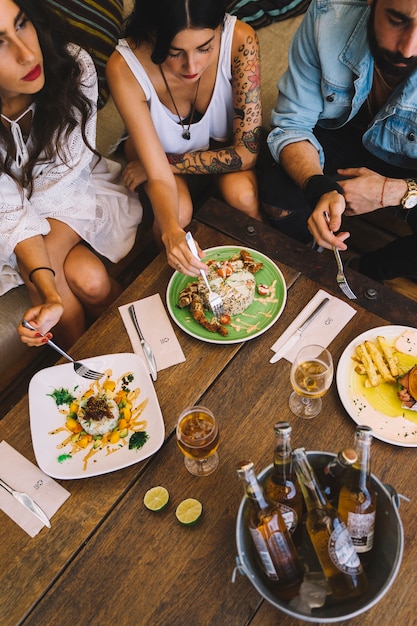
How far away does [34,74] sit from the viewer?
1.52m

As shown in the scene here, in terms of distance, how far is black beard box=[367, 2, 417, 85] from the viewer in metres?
1.59

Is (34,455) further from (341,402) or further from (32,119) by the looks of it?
(32,119)

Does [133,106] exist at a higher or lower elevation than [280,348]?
higher

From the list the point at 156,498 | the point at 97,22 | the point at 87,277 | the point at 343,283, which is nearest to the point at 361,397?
the point at 343,283

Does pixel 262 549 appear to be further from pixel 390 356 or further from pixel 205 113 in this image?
pixel 205 113

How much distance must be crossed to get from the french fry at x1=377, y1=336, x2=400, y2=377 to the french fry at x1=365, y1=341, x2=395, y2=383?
1cm

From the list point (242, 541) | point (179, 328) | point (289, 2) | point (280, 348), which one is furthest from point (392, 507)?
point (289, 2)

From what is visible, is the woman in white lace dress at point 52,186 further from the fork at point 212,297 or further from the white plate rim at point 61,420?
the fork at point 212,297

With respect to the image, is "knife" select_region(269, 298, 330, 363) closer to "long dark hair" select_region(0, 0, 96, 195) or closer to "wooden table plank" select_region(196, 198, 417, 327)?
"wooden table plank" select_region(196, 198, 417, 327)

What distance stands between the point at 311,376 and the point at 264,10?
2068 millimetres

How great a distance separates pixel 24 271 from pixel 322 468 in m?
1.26

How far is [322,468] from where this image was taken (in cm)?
104

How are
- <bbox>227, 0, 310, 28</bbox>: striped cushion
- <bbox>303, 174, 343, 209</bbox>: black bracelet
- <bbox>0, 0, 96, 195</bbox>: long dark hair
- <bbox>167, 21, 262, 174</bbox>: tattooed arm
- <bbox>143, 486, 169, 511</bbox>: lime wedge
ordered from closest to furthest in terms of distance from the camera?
<bbox>143, 486, 169, 511</bbox>: lime wedge, <bbox>0, 0, 96, 195</bbox>: long dark hair, <bbox>303, 174, 343, 209</bbox>: black bracelet, <bbox>167, 21, 262, 174</bbox>: tattooed arm, <bbox>227, 0, 310, 28</bbox>: striped cushion

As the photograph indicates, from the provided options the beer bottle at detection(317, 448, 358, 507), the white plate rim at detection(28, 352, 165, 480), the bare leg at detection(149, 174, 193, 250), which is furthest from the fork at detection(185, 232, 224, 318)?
the beer bottle at detection(317, 448, 358, 507)
